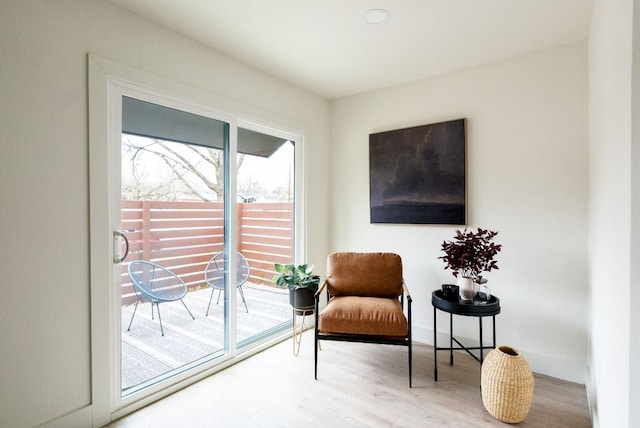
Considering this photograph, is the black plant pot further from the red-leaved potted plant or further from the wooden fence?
Answer: the red-leaved potted plant

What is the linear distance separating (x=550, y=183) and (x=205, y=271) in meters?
2.81

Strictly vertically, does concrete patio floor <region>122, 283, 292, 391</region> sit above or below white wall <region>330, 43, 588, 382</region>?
below

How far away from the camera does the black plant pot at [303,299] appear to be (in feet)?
8.70

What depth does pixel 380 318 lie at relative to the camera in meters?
2.26

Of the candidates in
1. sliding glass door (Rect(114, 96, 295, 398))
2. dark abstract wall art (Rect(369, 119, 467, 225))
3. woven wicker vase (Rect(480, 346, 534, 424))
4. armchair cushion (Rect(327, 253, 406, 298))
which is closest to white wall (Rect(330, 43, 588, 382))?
dark abstract wall art (Rect(369, 119, 467, 225))

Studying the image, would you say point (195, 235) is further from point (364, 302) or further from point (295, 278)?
point (364, 302)

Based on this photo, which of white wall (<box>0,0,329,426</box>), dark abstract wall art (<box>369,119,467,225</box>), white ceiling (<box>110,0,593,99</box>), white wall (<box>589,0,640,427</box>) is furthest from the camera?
dark abstract wall art (<box>369,119,467,225</box>)

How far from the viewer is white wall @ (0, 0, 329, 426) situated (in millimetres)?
1537

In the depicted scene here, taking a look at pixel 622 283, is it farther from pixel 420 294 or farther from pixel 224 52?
pixel 224 52

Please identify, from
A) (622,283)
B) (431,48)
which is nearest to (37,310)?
(622,283)

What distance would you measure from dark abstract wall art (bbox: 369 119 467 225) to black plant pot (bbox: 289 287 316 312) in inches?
42.7

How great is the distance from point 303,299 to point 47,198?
185cm

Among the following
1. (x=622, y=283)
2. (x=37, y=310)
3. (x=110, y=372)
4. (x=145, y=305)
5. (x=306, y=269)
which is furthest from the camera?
(x=306, y=269)

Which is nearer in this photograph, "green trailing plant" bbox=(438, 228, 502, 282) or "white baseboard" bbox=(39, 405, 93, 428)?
"white baseboard" bbox=(39, 405, 93, 428)
